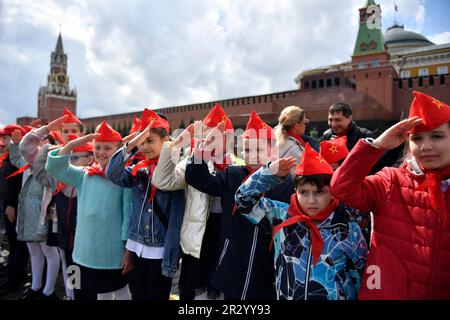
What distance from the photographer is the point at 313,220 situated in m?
1.54

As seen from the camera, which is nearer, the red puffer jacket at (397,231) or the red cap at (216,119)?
the red puffer jacket at (397,231)

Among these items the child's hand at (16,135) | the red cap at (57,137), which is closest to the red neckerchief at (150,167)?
the red cap at (57,137)

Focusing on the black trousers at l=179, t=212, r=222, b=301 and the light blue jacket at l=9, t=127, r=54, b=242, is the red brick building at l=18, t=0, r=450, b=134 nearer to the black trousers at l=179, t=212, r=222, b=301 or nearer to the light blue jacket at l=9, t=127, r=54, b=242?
the light blue jacket at l=9, t=127, r=54, b=242

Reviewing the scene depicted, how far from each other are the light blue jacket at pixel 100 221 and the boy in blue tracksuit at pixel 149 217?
0.12 m

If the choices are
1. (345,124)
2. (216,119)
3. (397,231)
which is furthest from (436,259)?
(345,124)

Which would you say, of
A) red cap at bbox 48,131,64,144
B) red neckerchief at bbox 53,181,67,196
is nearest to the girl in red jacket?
red neckerchief at bbox 53,181,67,196

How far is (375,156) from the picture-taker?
128 cm

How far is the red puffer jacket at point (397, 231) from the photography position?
1216 millimetres

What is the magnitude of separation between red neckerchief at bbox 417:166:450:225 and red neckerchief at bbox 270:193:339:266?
411mm

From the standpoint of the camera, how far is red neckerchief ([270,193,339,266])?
4.80 ft

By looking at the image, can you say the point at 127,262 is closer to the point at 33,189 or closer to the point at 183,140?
the point at 183,140

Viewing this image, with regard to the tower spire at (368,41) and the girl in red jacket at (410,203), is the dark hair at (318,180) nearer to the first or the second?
the girl in red jacket at (410,203)
